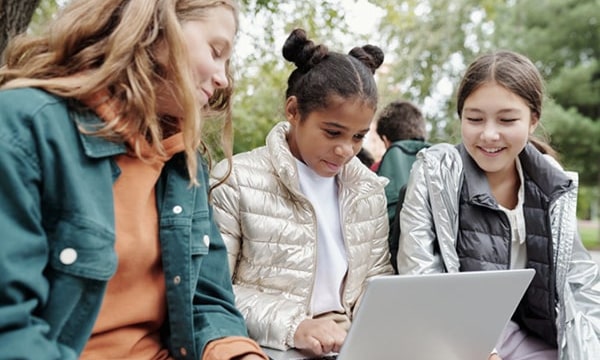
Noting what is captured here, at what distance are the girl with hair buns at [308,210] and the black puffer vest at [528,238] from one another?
0.95 ft

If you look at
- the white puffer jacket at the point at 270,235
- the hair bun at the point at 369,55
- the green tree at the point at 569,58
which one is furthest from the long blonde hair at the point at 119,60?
the green tree at the point at 569,58

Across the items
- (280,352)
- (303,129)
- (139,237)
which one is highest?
(303,129)

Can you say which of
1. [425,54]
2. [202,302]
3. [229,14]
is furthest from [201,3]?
[425,54]

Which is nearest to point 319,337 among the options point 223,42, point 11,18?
point 223,42

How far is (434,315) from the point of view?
145 cm

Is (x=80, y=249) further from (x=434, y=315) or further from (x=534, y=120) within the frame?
(x=534, y=120)

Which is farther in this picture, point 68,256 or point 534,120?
point 534,120

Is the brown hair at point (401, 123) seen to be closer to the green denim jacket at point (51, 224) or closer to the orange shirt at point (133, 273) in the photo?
the orange shirt at point (133, 273)

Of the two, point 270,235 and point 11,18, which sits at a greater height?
point 11,18

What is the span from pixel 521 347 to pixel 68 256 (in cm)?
143

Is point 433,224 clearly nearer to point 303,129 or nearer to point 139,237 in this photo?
point 303,129

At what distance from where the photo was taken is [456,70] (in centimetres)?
1126

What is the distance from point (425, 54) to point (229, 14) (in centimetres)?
1025

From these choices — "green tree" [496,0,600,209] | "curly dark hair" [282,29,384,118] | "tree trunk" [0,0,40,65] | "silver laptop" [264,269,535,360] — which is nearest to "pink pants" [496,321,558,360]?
"silver laptop" [264,269,535,360]
